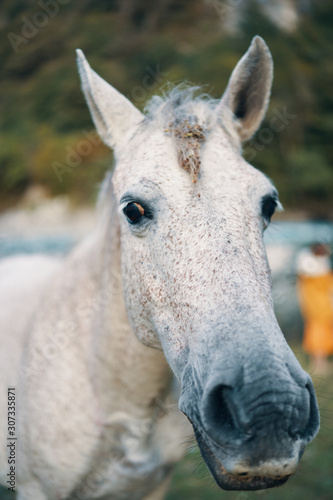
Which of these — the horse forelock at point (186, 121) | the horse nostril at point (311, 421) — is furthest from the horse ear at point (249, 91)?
the horse nostril at point (311, 421)

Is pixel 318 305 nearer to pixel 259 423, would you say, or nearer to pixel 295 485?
pixel 295 485

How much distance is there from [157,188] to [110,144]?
0.71 meters

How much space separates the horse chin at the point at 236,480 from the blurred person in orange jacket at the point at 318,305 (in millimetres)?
6188

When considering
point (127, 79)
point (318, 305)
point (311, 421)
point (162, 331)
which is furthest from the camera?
point (127, 79)

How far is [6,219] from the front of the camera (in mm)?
21391

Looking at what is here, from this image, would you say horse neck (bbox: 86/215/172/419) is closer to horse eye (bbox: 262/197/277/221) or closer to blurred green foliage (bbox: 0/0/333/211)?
horse eye (bbox: 262/197/277/221)

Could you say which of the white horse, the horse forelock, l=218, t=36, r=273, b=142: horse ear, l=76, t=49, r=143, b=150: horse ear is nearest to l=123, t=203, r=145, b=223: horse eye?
the white horse

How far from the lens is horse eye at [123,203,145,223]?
180cm

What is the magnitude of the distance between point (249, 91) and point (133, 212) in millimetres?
1159

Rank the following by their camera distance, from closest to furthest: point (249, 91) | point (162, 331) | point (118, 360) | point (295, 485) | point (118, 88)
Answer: point (162, 331) < point (118, 360) < point (249, 91) < point (295, 485) < point (118, 88)

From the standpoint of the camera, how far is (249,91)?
2.34 m

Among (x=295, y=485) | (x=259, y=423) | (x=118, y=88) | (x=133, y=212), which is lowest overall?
(x=118, y=88)

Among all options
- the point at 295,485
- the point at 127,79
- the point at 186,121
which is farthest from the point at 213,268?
the point at 127,79

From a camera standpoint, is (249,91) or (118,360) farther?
(249,91)
